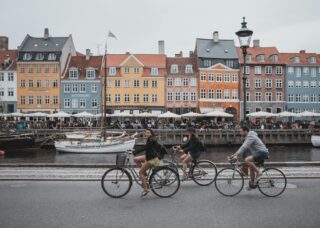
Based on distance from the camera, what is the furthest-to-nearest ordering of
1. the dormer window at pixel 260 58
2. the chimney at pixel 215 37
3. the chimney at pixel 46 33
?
the chimney at pixel 215 37
the chimney at pixel 46 33
the dormer window at pixel 260 58

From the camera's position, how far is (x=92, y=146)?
2938 centimetres

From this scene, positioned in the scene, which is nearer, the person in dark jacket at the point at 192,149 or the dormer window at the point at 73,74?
the person in dark jacket at the point at 192,149

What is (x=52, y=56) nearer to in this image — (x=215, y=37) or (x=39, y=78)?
(x=39, y=78)

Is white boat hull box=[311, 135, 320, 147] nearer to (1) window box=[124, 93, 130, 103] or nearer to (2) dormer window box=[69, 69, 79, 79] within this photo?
(1) window box=[124, 93, 130, 103]

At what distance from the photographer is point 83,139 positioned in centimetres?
3019

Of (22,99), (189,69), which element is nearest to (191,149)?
(189,69)

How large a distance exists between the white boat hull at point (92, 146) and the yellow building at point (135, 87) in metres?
24.4

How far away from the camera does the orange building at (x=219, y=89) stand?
54.7 m

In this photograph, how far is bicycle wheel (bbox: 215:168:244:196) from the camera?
8.24 metres

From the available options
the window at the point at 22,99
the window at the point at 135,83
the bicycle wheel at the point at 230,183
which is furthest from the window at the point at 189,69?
the bicycle wheel at the point at 230,183

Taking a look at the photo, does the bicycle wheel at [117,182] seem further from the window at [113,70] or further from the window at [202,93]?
the window at [113,70]

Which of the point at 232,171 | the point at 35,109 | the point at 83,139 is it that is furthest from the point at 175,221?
the point at 35,109

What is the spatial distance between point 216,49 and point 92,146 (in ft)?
111

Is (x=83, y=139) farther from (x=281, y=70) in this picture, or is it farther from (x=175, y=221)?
(x=281, y=70)
